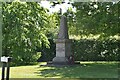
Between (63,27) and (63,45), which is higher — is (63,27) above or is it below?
above

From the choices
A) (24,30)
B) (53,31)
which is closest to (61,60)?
(53,31)

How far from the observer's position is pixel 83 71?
3717mm

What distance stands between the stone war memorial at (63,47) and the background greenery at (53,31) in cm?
8

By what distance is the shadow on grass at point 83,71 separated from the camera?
12.0ft

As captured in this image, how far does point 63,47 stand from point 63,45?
3 centimetres

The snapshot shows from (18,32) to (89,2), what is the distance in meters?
1.16

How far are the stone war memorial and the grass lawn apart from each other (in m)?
0.15

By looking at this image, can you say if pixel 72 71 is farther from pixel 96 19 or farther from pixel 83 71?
pixel 96 19

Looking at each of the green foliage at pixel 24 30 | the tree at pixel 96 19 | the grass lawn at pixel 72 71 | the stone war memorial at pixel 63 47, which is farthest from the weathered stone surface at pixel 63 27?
the grass lawn at pixel 72 71

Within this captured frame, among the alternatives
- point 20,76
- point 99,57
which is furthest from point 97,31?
point 20,76

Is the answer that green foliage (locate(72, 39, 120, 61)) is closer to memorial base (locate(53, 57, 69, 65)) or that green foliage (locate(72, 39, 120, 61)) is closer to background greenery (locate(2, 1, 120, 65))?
background greenery (locate(2, 1, 120, 65))

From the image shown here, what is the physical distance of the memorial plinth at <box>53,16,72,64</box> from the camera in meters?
3.90

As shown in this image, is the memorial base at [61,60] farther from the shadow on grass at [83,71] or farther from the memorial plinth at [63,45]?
the shadow on grass at [83,71]

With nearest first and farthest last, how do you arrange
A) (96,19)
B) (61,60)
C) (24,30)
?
(24,30) < (96,19) < (61,60)
